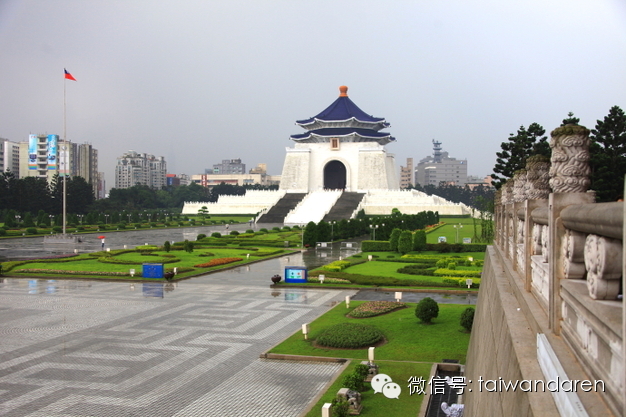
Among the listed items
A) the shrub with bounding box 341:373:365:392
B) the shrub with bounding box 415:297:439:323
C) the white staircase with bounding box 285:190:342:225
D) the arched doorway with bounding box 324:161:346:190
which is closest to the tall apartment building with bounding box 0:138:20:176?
the arched doorway with bounding box 324:161:346:190

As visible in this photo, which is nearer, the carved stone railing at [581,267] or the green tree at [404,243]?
the carved stone railing at [581,267]

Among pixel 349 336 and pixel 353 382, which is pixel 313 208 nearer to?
pixel 349 336

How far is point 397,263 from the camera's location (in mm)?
24875

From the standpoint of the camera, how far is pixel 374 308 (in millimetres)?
14883

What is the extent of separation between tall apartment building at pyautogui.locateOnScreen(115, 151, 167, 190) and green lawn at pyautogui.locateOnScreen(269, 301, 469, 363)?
12906cm

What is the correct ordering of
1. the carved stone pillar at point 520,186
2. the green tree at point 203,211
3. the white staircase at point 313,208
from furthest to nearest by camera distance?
the green tree at point 203,211 → the white staircase at point 313,208 → the carved stone pillar at point 520,186

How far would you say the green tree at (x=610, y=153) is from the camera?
21625mm

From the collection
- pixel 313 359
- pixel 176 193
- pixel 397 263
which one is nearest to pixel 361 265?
pixel 397 263

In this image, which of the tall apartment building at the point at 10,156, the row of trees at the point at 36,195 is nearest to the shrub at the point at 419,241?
the row of trees at the point at 36,195

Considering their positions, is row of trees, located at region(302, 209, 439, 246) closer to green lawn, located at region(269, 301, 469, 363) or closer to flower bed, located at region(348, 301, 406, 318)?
flower bed, located at region(348, 301, 406, 318)

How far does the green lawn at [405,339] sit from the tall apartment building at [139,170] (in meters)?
129

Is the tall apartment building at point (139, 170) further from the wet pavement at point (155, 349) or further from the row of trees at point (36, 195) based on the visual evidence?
the wet pavement at point (155, 349)

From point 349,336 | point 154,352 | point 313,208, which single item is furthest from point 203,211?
point 349,336

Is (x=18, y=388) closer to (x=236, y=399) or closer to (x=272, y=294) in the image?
(x=236, y=399)
